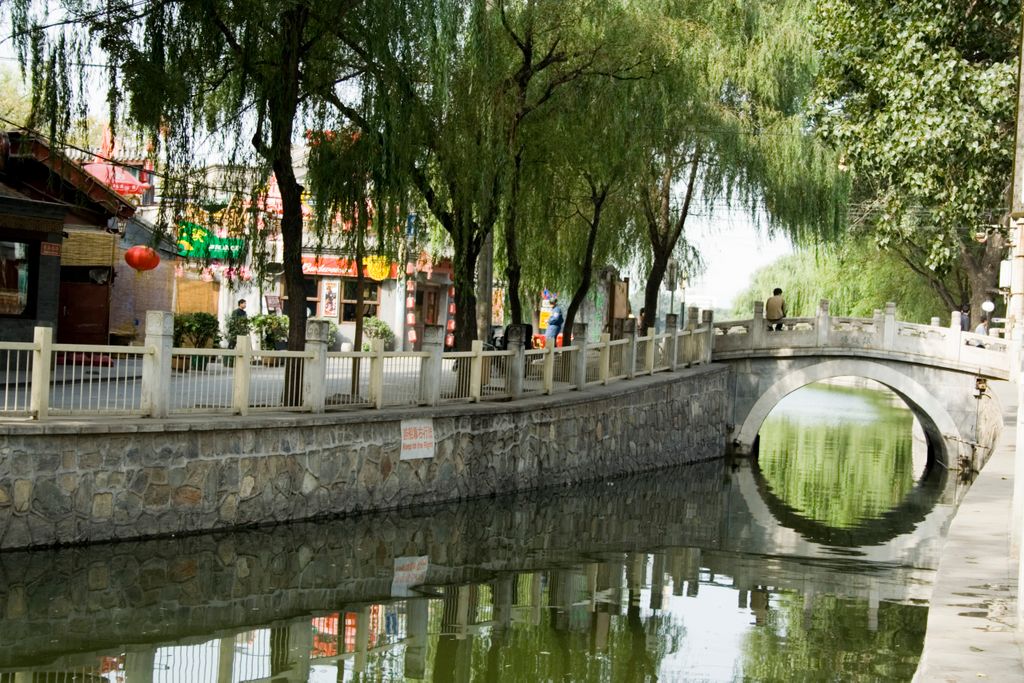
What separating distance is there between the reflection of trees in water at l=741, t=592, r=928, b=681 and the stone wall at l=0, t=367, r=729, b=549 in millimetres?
4430

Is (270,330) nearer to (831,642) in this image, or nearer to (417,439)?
(417,439)

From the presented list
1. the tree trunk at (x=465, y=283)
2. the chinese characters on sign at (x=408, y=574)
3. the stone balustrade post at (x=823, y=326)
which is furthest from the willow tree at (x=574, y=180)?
the chinese characters on sign at (x=408, y=574)

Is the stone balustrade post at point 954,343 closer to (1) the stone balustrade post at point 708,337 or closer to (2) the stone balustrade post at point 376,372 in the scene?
(1) the stone balustrade post at point 708,337

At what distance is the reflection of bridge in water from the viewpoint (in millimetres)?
8398

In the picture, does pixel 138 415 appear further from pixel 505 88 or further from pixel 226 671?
pixel 505 88

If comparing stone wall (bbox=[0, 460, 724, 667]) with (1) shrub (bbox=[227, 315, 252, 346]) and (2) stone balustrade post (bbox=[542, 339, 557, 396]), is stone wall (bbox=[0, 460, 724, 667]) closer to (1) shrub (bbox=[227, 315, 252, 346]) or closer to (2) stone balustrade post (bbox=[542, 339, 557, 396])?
(2) stone balustrade post (bbox=[542, 339, 557, 396])

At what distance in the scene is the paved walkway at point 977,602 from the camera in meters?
6.27

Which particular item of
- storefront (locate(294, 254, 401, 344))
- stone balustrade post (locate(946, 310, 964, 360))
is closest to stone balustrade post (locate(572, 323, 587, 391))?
stone balustrade post (locate(946, 310, 964, 360))

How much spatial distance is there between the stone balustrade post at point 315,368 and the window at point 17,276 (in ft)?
16.5

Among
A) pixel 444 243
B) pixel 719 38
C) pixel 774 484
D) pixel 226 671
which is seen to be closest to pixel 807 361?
pixel 774 484

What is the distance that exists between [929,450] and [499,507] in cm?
1372

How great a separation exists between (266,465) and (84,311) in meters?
8.80

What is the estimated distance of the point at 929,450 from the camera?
25.3 metres

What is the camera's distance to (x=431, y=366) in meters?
14.1
